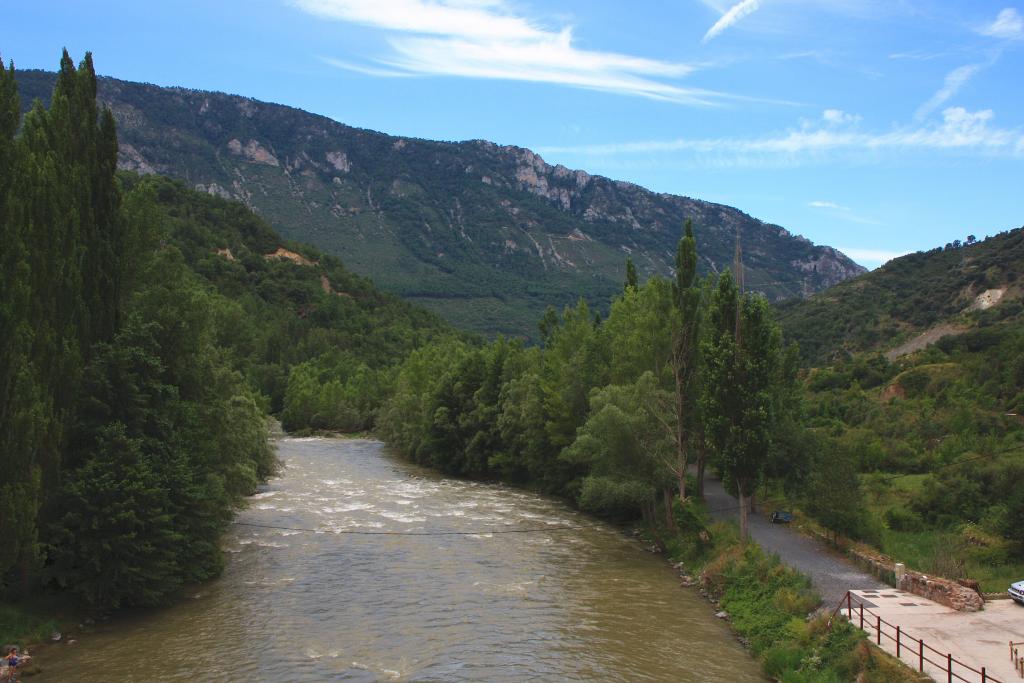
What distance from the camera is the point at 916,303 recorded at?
9706cm

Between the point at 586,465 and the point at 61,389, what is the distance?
29257mm

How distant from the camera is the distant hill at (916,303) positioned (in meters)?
84.6

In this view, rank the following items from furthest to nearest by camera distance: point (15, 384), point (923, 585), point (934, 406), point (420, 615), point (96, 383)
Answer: point (934, 406), point (420, 615), point (96, 383), point (923, 585), point (15, 384)

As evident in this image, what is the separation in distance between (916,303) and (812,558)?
80.6 m

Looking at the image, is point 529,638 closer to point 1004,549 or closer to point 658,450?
point 658,450

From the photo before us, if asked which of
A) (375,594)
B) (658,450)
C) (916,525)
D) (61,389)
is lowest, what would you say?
(375,594)

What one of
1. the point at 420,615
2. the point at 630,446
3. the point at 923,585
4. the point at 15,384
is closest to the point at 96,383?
the point at 15,384

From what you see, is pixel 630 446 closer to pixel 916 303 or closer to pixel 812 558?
pixel 812 558

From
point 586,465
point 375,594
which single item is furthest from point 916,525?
point 375,594

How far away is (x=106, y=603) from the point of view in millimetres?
22938

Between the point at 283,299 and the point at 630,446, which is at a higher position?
the point at 283,299

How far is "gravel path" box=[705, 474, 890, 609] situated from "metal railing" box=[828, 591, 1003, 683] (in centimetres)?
172

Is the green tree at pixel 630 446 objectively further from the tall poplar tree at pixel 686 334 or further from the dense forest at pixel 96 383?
the dense forest at pixel 96 383

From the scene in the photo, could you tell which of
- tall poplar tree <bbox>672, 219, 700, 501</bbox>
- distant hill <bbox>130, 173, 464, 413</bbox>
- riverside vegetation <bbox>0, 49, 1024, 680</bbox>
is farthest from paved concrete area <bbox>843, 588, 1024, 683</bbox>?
distant hill <bbox>130, 173, 464, 413</bbox>
